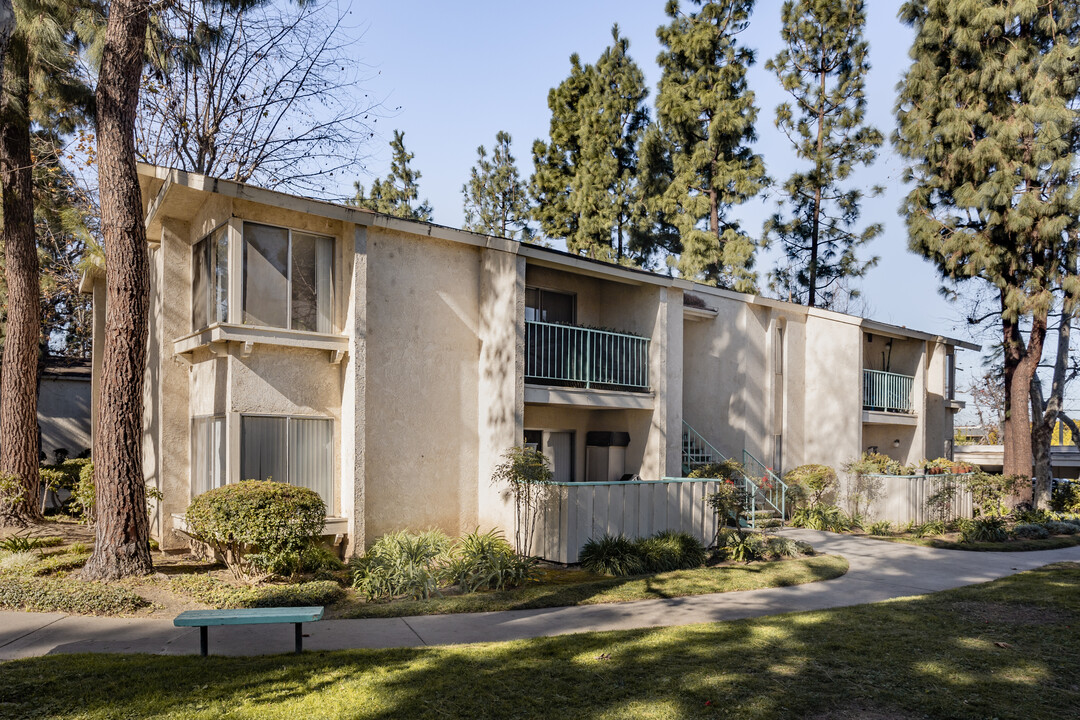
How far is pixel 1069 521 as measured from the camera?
1998 centimetres

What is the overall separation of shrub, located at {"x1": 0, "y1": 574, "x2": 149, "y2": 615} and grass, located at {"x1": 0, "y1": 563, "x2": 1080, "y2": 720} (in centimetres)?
227

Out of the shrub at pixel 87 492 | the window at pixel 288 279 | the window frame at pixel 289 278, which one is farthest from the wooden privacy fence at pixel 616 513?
the shrub at pixel 87 492

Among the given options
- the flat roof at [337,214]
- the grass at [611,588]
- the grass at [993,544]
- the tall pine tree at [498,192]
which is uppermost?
the tall pine tree at [498,192]

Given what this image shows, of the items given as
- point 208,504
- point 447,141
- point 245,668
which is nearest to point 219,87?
point 447,141

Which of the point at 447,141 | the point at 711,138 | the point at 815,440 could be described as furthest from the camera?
the point at 711,138

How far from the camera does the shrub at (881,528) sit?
18.0 m

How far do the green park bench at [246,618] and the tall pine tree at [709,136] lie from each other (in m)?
23.7

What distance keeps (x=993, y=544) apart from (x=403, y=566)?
513 inches

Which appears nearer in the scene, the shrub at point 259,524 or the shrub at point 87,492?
the shrub at point 259,524

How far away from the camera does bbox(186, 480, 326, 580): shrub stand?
32.9ft

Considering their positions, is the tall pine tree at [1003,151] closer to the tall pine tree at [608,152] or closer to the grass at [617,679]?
the tall pine tree at [608,152]

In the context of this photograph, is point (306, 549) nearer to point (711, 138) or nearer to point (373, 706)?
point (373, 706)

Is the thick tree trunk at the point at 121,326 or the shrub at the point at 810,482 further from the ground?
the thick tree trunk at the point at 121,326

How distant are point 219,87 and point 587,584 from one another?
17676 millimetres
